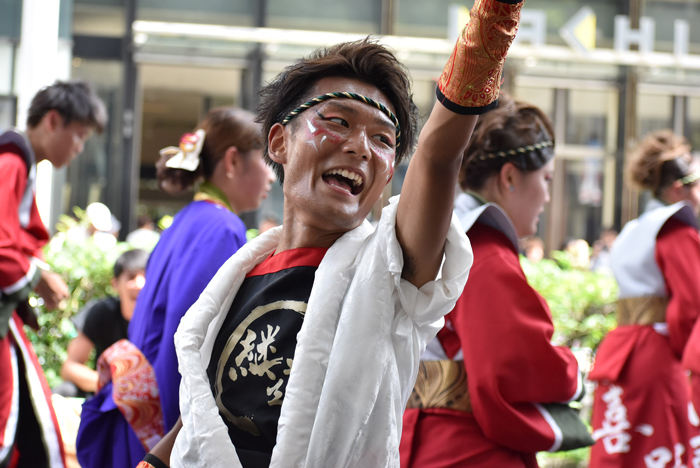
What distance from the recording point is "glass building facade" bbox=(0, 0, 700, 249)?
36.7 ft

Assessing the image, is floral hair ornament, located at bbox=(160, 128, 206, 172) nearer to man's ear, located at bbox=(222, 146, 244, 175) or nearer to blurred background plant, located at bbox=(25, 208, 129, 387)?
man's ear, located at bbox=(222, 146, 244, 175)

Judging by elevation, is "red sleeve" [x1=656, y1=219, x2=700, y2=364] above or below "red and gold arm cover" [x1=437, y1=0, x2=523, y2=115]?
below

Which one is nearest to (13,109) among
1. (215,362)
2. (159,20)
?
(159,20)

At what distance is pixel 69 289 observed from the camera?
509cm

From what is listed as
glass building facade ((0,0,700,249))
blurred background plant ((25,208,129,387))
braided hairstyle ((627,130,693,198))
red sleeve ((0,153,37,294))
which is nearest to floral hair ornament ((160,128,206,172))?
red sleeve ((0,153,37,294))

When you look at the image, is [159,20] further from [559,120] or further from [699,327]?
[699,327]

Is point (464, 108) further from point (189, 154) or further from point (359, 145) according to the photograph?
point (189, 154)

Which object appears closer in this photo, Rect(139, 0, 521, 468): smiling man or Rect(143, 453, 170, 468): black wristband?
Rect(139, 0, 521, 468): smiling man

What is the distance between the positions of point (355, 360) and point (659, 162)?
327cm

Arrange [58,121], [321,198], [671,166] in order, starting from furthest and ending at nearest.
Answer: [671,166], [58,121], [321,198]

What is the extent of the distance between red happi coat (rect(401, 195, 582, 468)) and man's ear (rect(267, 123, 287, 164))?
2.36 ft

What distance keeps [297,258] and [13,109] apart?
888cm

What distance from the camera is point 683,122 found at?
1361 cm

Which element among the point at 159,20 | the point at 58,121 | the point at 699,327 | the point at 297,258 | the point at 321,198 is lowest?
the point at 699,327
